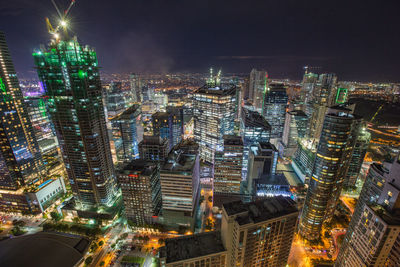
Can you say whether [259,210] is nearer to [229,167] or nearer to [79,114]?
[229,167]

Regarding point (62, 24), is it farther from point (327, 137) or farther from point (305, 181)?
point (305, 181)

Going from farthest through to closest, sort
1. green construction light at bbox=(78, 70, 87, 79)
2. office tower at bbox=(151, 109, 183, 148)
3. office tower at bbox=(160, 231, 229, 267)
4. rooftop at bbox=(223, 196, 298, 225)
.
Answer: office tower at bbox=(151, 109, 183, 148), green construction light at bbox=(78, 70, 87, 79), rooftop at bbox=(223, 196, 298, 225), office tower at bbox=(160, 231, 229, 267)

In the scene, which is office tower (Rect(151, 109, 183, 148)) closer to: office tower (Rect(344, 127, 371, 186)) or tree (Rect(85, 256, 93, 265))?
tree (Rect(85, 256, 93, 265))

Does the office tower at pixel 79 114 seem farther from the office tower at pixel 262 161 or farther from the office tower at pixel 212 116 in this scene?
the office tower at pixel 262 161

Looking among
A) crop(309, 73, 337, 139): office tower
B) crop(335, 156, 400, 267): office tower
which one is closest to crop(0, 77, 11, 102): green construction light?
crop(335, 156, 400, 267): office tower

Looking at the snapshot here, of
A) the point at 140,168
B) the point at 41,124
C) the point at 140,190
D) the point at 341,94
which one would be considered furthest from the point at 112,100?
the point at 341,94

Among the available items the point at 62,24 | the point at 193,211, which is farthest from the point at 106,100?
the point at 193,211
